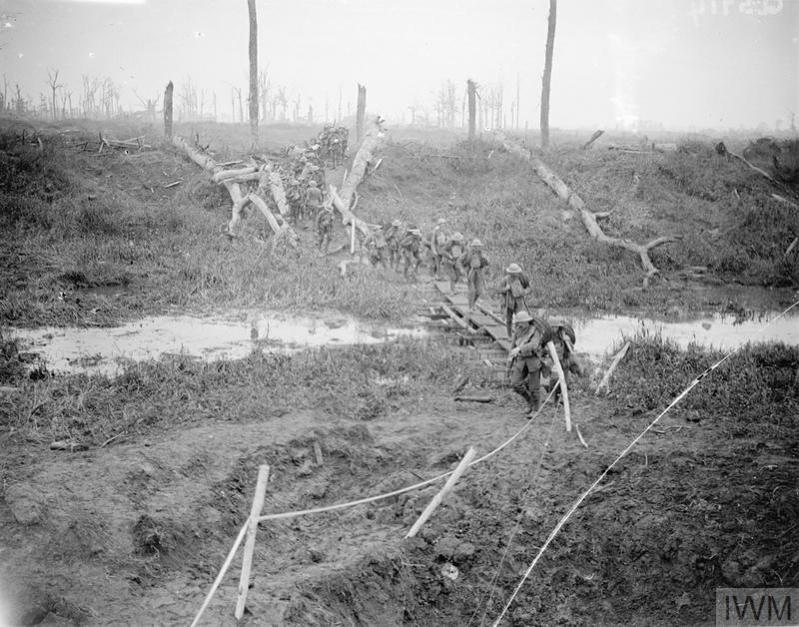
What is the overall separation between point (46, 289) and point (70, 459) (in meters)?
7.79

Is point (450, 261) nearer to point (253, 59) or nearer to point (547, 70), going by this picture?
point (547, 70)

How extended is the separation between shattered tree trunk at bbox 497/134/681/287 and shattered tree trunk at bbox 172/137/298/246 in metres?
9.36

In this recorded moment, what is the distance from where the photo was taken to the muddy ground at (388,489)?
5.33 meters

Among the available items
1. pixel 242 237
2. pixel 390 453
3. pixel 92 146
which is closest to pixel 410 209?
pixel 242 237

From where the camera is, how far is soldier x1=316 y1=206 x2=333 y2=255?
18609 millimetres

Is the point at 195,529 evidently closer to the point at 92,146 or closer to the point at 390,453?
the point at 390,453

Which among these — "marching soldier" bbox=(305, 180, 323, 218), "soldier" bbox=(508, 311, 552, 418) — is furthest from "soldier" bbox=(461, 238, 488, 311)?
"marching soldier" bbox=(305, 180, 323, 218)

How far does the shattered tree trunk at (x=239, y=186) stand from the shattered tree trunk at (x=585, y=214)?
30.7 ft

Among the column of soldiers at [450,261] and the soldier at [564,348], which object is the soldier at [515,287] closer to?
the column of soldiers at [450,261]

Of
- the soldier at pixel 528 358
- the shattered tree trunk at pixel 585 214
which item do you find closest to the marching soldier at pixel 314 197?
the shattered tree trunk at pixel 585 214

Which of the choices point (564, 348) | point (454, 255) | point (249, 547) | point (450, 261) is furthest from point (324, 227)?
point (249, 547)

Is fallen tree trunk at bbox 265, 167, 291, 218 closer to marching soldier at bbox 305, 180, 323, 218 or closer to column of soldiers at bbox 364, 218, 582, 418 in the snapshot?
marching soldier at bbox 305, 180, 323, 218

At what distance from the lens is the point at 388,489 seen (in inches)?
275

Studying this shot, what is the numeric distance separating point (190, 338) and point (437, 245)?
8.39 m
